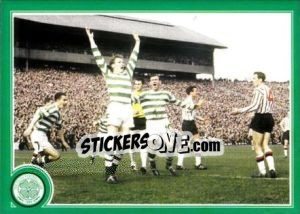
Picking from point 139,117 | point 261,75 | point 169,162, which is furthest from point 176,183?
point 261,75

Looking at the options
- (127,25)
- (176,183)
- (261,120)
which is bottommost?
(176,183)

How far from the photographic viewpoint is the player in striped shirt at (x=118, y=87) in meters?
12.6

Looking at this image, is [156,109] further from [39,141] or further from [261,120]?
[39,141]

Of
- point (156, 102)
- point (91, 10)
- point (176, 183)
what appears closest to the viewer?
point (91, 10)

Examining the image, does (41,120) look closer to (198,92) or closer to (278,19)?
(198,92)

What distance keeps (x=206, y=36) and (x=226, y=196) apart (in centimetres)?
176

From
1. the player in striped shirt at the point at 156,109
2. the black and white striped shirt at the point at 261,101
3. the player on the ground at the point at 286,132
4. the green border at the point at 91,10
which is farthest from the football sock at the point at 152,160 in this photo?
the player on the ground at the point at 286,132

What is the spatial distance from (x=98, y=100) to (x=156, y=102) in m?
0.66

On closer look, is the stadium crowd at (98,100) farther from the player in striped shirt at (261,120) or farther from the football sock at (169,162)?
the football sock at (169,162)

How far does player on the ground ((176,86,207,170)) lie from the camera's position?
12.7 meters

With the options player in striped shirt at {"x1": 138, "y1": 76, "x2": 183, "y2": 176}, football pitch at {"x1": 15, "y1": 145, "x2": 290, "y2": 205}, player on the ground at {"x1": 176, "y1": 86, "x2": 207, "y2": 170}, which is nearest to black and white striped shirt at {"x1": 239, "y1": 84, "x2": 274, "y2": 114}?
football pitch at {"x1": 15, "y1": 145, "x2": 290, "y2": 205}

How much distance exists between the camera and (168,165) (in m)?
12.8

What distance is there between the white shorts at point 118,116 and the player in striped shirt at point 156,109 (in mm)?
229

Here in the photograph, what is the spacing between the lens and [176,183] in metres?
12.6
